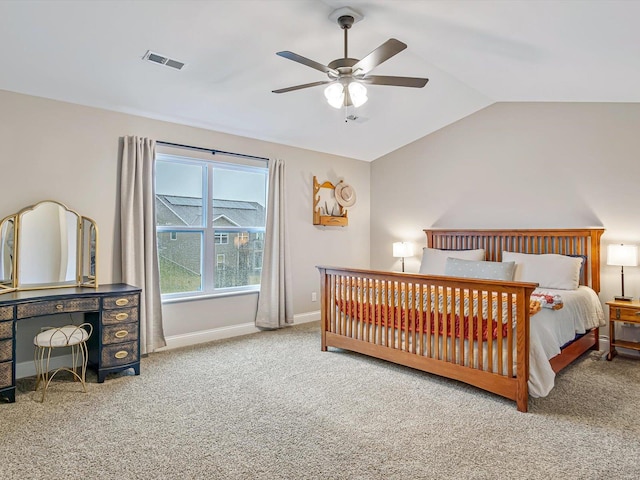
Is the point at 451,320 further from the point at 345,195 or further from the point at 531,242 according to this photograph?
the point at 345,195

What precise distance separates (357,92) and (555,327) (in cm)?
238

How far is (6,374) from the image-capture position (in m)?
2.77

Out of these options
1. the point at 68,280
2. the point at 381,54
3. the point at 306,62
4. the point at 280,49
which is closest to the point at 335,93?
the point at 306,62

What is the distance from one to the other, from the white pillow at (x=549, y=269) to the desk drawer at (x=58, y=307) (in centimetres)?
412

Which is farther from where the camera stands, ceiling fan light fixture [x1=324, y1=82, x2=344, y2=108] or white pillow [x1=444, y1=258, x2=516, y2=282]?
white pillow [x1=444, y1=258, x2=516, y2=282]

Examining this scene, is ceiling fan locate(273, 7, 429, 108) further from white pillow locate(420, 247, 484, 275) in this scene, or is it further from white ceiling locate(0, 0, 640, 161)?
white pillow locate(420, 247, 484, 275)

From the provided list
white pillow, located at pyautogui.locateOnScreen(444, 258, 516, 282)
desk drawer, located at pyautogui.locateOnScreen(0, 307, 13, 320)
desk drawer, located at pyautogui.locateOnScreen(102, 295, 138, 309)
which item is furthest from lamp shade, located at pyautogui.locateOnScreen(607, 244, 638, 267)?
desk drawer, located at pyautogui.locateOnScreen(0, 307, 13, 320)

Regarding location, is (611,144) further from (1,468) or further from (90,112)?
(1,468)

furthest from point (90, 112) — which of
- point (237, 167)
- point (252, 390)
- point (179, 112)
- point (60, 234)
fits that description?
point (252, 390)

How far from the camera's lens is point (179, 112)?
4.00 metres

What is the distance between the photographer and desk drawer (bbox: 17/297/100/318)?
2883 millimetres

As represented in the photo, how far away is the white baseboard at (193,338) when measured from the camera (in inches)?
130

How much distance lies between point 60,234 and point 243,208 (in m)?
2.01

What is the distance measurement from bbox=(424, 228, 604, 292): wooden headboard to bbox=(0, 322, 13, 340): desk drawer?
4684 millimetres
